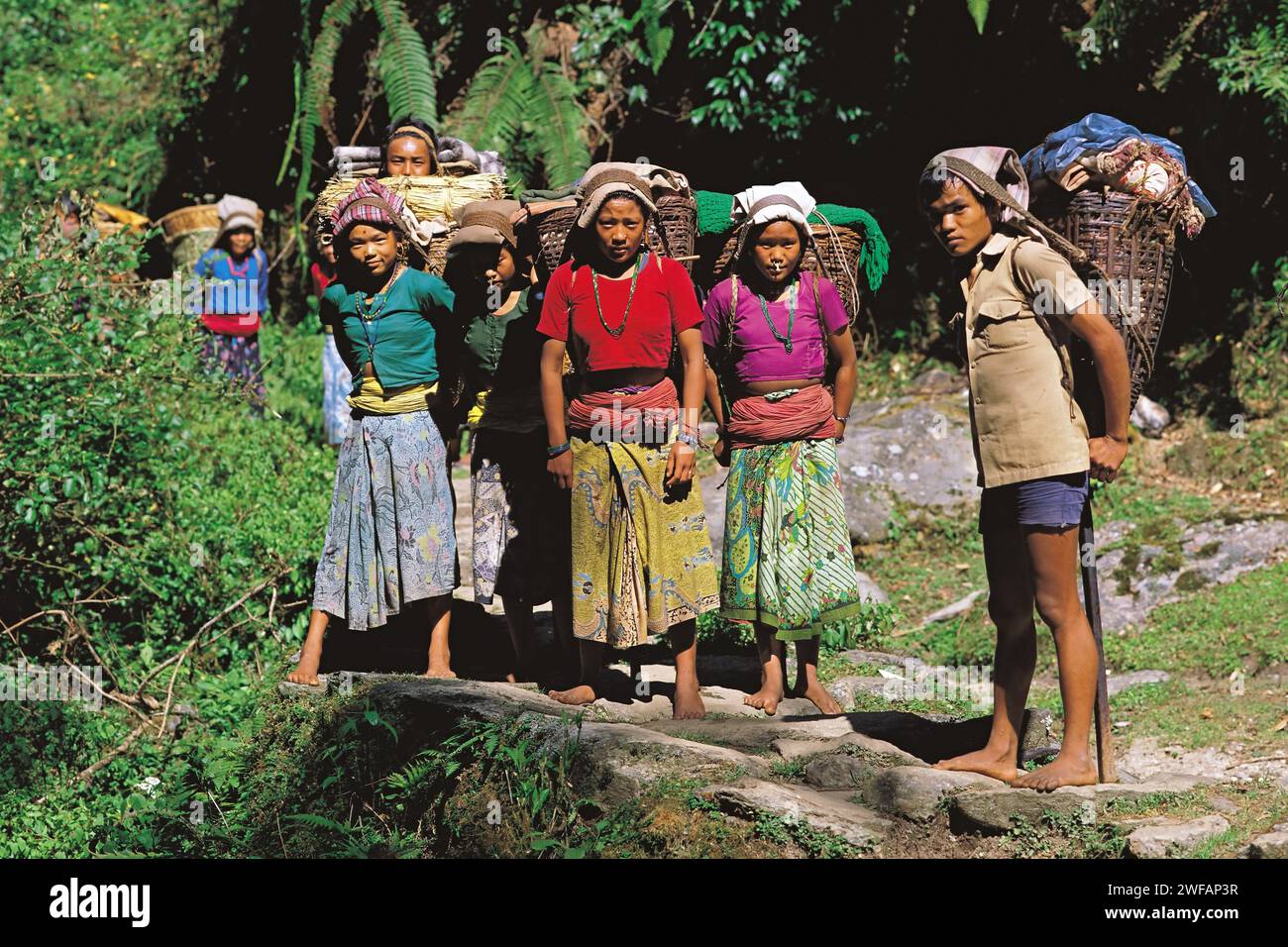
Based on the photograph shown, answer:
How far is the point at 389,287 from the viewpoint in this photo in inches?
243

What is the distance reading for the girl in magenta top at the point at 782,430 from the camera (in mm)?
5887

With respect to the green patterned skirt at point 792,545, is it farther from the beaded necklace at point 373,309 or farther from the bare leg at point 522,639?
the beaded necklace at point 373,309

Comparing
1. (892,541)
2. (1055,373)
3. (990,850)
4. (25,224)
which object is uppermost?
(25,224)

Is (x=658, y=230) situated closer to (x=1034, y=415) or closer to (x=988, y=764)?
(x=1034, y=415)

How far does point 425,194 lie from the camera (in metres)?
6.48

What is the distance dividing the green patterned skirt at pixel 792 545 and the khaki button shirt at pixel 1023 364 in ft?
4.18

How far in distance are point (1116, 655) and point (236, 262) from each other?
6.77 metres

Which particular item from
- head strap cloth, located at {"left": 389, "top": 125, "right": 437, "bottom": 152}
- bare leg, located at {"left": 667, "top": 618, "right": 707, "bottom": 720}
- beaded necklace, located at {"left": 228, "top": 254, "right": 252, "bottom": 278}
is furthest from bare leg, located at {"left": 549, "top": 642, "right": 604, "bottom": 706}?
beaded necklace, located at {"left": 228, "top": 254, "right": 252, "bottom": 278}

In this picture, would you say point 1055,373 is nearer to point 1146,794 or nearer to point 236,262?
point 1146,794

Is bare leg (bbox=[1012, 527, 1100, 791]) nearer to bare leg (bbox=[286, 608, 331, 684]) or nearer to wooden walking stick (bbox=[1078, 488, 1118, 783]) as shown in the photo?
wooden walking stick (bbox=[1078, 488, 1118, 783])

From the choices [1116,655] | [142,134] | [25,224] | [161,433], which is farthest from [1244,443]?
[142,134]

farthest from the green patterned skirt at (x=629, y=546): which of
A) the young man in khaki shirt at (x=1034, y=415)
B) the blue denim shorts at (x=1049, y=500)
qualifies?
the blue denim shorts at (x=1049, y=500)

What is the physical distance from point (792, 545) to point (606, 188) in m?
1.58

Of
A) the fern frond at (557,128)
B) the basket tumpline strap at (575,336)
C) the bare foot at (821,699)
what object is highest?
the fern frond at (557,128)
